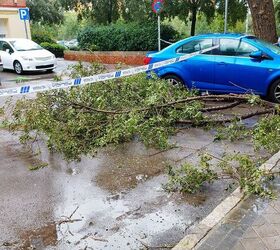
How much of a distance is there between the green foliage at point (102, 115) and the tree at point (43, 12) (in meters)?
32.8

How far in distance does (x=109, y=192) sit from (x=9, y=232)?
1.27m

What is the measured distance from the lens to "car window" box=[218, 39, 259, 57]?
8.47m

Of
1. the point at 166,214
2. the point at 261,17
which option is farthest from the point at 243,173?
the point at 261,17

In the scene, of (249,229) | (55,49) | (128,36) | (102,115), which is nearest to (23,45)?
(128,36)

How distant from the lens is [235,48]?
8.65 meters

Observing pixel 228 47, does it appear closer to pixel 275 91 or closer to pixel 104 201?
pixel 275 91

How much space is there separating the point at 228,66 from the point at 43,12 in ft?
110

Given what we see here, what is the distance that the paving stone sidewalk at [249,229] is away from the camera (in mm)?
3361

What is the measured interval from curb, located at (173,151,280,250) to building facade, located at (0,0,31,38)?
25.1m

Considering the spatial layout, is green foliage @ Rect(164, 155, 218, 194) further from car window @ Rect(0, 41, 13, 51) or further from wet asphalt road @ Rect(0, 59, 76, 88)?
car window @ Rect(0, 41, 13, 51)

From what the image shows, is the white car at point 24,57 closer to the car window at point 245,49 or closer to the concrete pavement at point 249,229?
the car window at point 245,49

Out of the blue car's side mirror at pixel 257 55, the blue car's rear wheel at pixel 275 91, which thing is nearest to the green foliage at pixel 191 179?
the blue car's rear wheel at pixel 275 91

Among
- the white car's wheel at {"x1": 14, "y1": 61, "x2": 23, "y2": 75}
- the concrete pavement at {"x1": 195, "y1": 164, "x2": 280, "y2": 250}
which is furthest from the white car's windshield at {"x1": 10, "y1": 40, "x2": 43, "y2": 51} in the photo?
the concrete pavement at {"x1": 195, "y1": 164, "x2": 280, "y2": 250}

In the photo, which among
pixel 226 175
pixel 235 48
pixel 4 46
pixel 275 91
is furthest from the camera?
pixel 4 46
